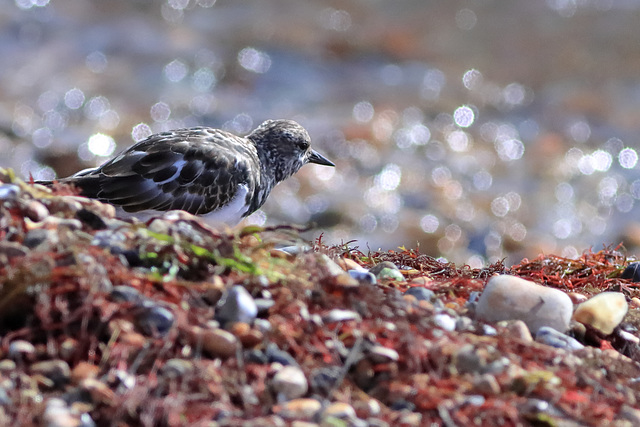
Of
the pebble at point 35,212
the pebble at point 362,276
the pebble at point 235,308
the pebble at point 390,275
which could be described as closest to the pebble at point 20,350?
the pebble at point 235,308

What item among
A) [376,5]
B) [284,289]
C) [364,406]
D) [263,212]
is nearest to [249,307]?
[284,289]

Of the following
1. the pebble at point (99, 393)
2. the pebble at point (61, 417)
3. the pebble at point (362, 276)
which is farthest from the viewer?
the pebble at point (362, 276)

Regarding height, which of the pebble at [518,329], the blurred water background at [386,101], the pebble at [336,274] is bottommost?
the blurred water background at [386,101]

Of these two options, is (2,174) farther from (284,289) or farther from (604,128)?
(604,128)

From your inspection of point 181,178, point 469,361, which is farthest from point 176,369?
point 181,178

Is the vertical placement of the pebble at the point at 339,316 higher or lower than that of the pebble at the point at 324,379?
higher

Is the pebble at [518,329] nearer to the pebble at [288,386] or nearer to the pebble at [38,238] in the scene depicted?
the pebble at [288,386]

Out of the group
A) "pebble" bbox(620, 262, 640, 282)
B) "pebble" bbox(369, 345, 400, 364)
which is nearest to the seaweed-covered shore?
"pebble" bbox(369, 345, 400, 364)
